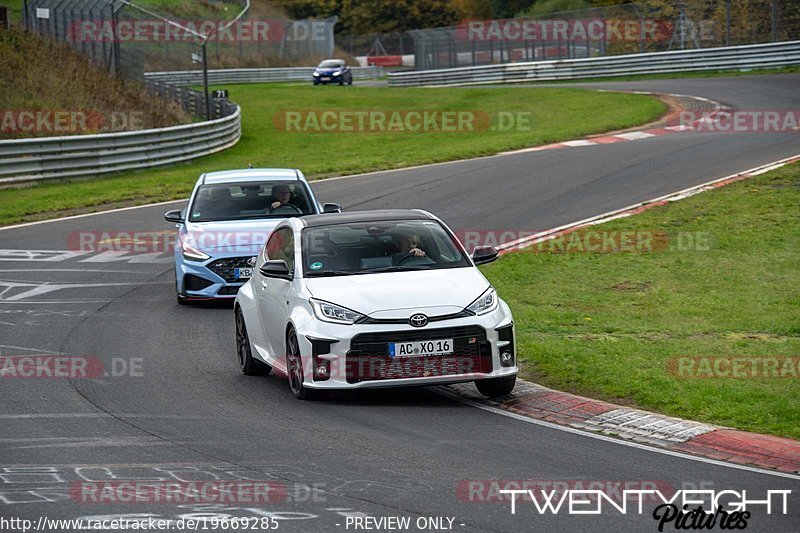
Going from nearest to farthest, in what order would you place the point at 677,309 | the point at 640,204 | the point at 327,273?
1. the point at 327,273
2. the point at 677,309
3. the point at 640,204

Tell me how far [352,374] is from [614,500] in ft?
10.3

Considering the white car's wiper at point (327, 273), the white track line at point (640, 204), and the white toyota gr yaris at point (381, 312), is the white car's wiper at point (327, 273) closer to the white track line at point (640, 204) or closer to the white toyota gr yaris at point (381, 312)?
the white toyota gr yaris at point (381, 312)

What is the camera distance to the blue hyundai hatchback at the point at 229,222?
15.6 m

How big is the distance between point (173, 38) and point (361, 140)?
3708 cm

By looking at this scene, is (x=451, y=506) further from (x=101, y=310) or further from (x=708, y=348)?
(x=101, y=310)

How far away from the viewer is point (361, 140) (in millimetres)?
40250

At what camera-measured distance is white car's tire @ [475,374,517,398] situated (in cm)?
1004

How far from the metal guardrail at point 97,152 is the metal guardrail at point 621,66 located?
2358cm

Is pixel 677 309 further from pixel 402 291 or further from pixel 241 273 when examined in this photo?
pixel 241 273

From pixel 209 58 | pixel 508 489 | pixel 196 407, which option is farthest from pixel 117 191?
pixel 209 58

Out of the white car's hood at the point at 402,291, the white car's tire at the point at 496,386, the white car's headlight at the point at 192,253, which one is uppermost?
the white car's hood at the point at 402,291
